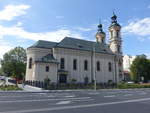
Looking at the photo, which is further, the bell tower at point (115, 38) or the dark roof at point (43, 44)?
the bell tower at point (115, 38)

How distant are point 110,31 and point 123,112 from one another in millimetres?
56844

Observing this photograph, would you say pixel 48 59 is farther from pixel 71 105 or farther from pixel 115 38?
pixel 71 105

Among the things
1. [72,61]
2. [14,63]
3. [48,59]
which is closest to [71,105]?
[48,59]

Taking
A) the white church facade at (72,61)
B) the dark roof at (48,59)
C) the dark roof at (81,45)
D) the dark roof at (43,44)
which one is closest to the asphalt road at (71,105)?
the white church facade at (72,61)

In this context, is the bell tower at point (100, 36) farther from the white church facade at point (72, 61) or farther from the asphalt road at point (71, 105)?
the asphalt road at point (71, 105)

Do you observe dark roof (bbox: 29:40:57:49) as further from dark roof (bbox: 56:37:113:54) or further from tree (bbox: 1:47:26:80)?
tree (bbox: 1:47:26:80)

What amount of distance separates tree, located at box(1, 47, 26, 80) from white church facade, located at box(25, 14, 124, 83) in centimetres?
2383

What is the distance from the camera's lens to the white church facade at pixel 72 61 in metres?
44.8

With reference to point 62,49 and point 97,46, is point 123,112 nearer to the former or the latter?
point 62,49

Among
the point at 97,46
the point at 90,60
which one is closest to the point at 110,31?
the point at 97,46

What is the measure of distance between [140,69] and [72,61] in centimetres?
3492

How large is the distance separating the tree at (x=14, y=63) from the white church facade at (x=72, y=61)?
2383 centimetres

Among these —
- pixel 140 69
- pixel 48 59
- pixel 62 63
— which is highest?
pixel 48 59

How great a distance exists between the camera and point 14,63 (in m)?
72.3
